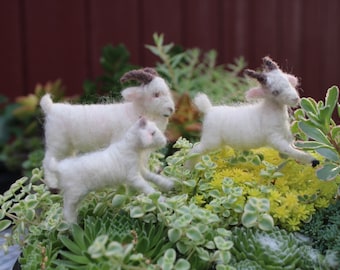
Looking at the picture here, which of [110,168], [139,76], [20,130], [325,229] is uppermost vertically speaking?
[139,76]

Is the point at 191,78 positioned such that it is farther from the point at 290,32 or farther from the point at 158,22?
the point at 290,32

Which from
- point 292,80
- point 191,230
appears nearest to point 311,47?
point 292,80

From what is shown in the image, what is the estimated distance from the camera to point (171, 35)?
8.56 feet

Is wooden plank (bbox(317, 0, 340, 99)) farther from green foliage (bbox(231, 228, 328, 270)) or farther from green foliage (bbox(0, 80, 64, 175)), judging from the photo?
green foliage (bbox(231, 228, 328, 270))

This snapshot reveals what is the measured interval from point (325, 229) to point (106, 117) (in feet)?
1.21

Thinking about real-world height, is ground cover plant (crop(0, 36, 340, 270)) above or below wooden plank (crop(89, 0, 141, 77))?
below

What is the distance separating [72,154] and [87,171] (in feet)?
0.54

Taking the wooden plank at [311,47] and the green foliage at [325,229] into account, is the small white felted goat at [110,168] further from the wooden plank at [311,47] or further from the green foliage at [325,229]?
the wooden plank at [311,47]

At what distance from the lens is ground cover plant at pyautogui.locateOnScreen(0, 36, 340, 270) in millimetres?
697

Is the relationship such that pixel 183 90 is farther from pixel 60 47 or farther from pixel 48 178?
pixel 60 47

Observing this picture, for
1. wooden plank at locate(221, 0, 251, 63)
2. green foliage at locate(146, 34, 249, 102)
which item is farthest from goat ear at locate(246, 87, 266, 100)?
wooden plank at locate(221, 0, 251, 63)

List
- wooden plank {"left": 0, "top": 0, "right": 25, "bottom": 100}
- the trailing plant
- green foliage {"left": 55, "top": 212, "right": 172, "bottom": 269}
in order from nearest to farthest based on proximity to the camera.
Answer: green foliage {"left": 55, "top": 212, "right": 172, "bottom": 269}, the trailing plant, wooden plank {"left": 0, "top": 0, "right": 25, "bottom": 100}

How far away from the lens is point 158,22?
8.46 feet

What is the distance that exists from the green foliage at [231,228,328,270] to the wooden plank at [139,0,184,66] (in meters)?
1.87
